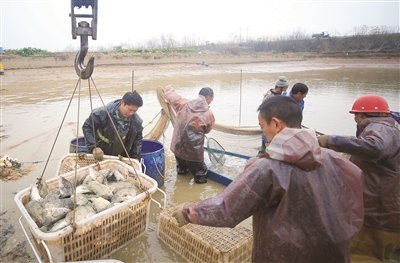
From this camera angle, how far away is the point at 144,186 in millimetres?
2977

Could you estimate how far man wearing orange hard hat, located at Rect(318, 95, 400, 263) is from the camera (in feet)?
8.05

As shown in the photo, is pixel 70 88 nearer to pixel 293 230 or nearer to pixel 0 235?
pixel 0 235

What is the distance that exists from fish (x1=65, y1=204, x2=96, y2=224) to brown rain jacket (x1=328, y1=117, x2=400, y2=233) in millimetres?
2367

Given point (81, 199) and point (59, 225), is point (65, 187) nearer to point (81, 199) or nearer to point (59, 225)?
point (81, 199)

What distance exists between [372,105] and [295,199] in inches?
70.1

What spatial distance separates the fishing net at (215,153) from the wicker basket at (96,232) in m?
2.65

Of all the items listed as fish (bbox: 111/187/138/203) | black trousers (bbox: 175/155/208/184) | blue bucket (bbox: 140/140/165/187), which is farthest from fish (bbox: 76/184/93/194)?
black trousers (bbox: 175/155/208/184)

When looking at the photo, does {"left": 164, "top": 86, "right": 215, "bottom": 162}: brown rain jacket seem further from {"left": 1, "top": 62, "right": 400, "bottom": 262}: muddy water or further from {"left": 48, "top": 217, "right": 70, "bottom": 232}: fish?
{"left": 48, "top": 217, "right": 70, "bottom": 232}: fish

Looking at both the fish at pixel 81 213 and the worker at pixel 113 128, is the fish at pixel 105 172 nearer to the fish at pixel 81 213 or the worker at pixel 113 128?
the worker at pixel 113 128

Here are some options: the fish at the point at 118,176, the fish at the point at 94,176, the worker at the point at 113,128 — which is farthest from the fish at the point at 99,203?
the worker at the point at 113,128

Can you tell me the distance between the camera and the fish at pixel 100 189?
295 centimetres

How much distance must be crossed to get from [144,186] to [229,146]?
14.3 feet

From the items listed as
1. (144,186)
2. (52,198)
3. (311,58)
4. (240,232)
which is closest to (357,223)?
(240,232)

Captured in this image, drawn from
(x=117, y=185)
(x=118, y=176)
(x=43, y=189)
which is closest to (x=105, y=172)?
(x=118, y=176)
